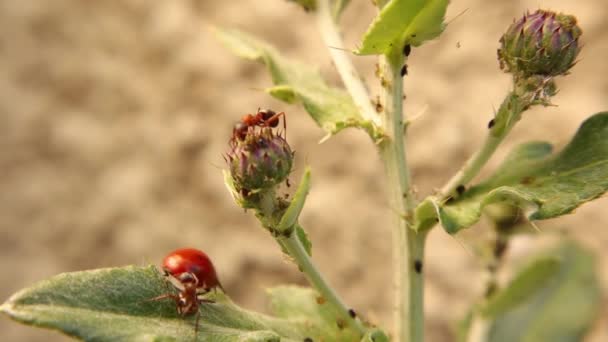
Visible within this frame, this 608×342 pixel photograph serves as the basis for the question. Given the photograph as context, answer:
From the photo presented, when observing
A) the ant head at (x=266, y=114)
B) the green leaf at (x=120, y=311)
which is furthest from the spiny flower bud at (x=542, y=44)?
the green leaf at (x=120, y=311)

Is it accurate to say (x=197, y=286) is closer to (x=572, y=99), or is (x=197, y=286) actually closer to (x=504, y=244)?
(x=504, y=244)

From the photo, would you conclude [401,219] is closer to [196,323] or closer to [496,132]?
[496,132]

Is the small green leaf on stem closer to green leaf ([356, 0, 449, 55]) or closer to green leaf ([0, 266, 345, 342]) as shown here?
green leaf ([0, 266, 345, 342])

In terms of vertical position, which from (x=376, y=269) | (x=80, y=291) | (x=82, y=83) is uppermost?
(x=82, y=83)

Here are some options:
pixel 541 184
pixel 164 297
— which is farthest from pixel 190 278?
pixel 541 184

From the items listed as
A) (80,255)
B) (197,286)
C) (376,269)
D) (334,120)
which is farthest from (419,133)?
(197,286)
